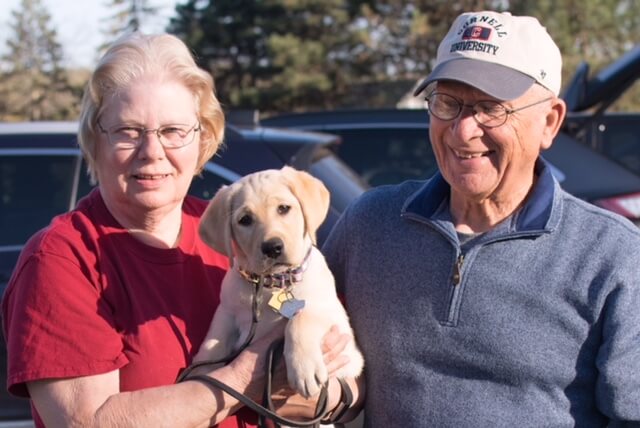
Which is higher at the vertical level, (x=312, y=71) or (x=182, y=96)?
(x=182, y=96)

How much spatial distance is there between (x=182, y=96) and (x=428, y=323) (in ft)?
3.28

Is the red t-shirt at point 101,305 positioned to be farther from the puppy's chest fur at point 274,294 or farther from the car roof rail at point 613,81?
the car roof rail at point 613,81

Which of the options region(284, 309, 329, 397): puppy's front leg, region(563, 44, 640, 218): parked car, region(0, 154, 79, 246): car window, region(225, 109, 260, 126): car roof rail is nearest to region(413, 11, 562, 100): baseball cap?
region(284, 309, 329, 397): puppy's front leg

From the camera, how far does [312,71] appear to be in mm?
33312

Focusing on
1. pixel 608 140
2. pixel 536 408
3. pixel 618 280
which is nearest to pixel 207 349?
pixel 536 408

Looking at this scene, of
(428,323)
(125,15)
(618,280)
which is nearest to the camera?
(618,280)

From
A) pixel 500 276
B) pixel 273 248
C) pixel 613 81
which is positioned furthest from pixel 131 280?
pixel 613 81

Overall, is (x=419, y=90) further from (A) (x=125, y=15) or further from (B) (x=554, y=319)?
(A) (x=125, y=15)

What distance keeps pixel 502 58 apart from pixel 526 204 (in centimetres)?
42

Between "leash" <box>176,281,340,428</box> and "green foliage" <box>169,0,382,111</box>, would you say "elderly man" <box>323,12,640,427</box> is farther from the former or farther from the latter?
"green foliage" <box>169,0,382,111</box>

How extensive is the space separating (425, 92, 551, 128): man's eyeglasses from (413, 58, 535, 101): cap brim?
0.05m

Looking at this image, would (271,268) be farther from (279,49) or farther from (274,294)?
(279,49)

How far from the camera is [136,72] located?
261 centimetres

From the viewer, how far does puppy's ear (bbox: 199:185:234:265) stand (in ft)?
9.14
